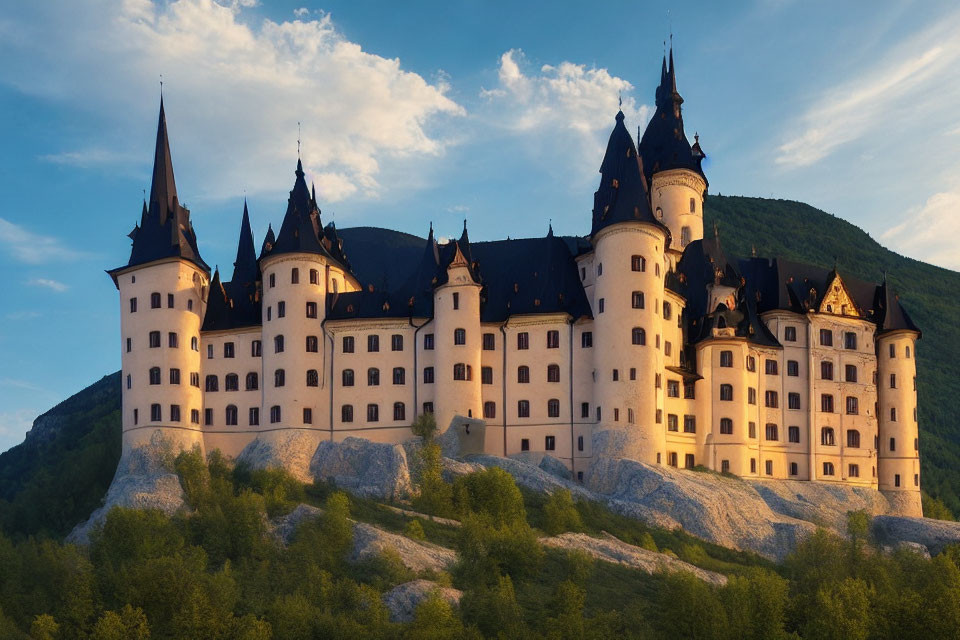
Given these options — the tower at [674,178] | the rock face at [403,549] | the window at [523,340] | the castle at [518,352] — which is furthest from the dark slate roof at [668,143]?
the rock face at [403,549]

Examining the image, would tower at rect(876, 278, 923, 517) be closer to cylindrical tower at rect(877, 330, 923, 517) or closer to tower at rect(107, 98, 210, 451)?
cylindrical tower at rect(877, 330, 923, 517)

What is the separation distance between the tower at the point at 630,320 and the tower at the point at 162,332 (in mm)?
24960

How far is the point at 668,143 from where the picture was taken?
9606 centimetres

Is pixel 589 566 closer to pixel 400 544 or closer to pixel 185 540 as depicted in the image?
pixel 400 544

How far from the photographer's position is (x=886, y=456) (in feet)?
301

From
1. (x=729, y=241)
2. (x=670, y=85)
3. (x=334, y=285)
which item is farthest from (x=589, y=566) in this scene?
(x=729, y=241)

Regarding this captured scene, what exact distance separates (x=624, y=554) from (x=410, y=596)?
13.3 meters

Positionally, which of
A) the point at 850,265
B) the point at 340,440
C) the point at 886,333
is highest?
the point at 850,265

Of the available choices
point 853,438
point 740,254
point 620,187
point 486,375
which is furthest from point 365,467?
point 740,254

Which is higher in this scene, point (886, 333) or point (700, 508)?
point (886, 333)

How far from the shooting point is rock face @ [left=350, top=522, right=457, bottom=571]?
64562 mm

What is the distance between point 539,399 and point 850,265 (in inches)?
3794

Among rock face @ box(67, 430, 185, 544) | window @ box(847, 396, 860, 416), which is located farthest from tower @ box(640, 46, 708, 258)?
rock face @ box(67, 430, 185, 544)

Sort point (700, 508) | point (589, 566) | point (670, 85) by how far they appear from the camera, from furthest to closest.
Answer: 1. point (670, 85)
2. point (700, 508)
3. point (589, 566)
